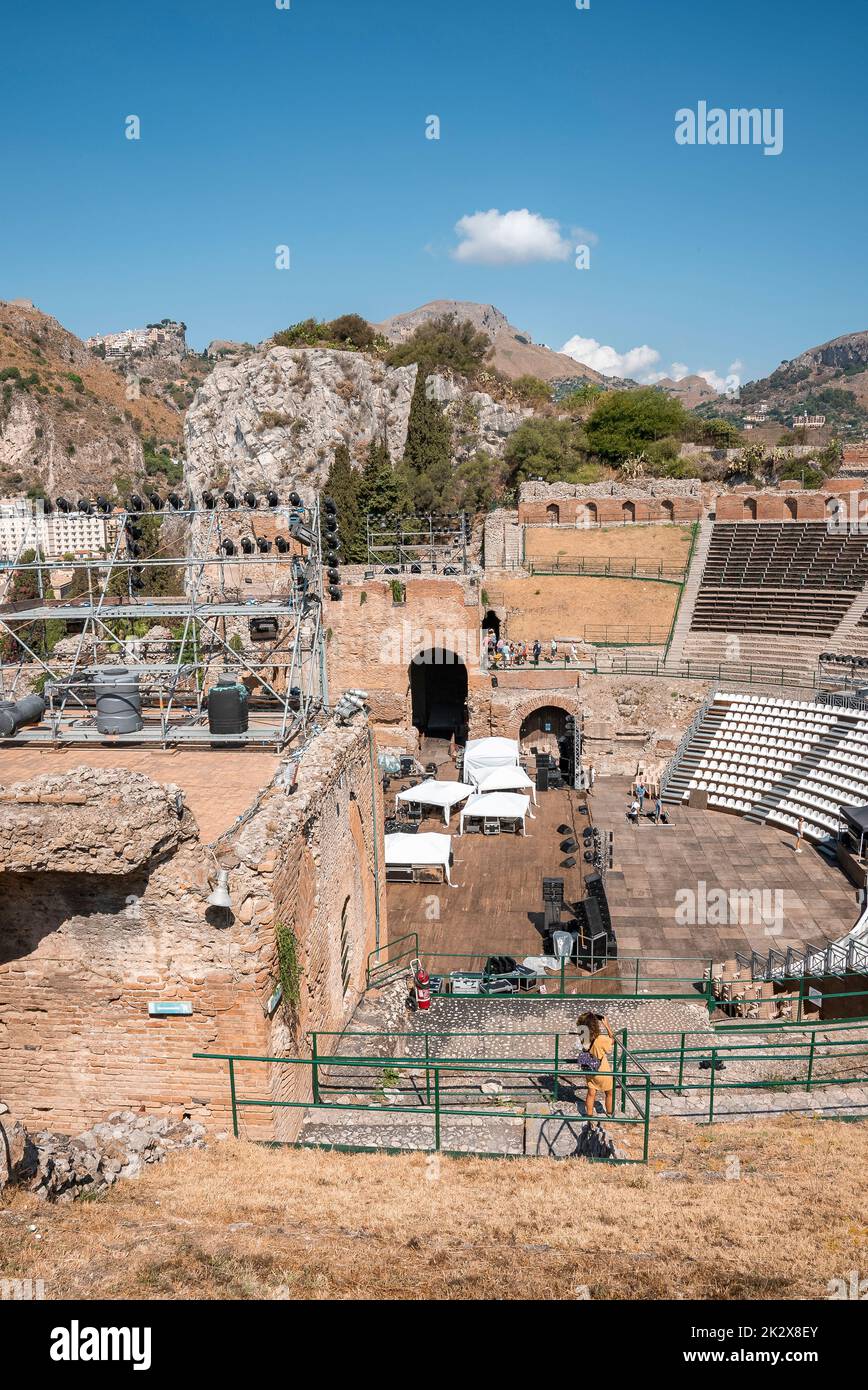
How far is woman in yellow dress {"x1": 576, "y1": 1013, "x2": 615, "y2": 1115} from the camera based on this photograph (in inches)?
311

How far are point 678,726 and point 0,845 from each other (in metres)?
21.3

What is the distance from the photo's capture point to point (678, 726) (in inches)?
992

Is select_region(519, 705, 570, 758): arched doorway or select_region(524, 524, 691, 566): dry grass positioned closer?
select_region(519, 705, 570, 758): arched doorway

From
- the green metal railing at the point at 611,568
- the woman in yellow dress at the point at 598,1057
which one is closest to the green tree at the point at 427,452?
the green metal railing at the point at 611,568

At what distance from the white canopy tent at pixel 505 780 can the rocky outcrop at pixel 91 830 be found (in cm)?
1470

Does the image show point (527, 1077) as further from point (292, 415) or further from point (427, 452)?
point (292, 415)

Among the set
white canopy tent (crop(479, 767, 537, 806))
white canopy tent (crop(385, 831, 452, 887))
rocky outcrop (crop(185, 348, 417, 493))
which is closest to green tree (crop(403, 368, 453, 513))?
rocky outcrop (crop(185, 348, 417, 493))

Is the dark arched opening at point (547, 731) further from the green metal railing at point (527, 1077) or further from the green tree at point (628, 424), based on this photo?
the green tree at point (628, 424)

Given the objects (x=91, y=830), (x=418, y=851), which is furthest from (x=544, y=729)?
(x=91, y=830)

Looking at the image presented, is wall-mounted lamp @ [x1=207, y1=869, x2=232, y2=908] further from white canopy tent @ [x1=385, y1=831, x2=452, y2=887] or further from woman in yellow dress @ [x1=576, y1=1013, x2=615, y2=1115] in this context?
white canopy tent @ [x1=385, y1=831, x2=452, y2=887]

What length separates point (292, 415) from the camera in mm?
58094

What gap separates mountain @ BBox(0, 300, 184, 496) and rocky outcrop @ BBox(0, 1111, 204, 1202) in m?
89.9
